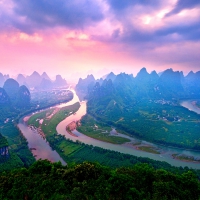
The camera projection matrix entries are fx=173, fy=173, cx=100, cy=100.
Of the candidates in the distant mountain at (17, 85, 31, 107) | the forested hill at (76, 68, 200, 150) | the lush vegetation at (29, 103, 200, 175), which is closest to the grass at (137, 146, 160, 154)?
the forested hill at (76, 68, 200, 150)

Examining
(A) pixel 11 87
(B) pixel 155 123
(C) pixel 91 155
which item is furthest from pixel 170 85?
(C) pixel 91 155

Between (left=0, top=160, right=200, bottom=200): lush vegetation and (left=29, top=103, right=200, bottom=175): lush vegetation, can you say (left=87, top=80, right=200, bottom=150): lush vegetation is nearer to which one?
(left=29, top=103, right=200, bottom=175): lush vegetation

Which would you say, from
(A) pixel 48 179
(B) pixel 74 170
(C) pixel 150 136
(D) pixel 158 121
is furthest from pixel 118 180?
(D) pixel 158 121

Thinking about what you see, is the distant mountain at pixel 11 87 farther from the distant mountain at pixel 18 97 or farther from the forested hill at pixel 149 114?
the forested hill at pixel 149 114

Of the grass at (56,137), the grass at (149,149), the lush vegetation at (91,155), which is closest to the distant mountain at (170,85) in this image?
the grass at (56,137)

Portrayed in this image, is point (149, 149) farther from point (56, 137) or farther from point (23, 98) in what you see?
point (23, 98)

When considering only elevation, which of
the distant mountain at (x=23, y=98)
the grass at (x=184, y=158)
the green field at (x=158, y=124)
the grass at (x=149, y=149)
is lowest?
the grass at (x=184, y=158)
